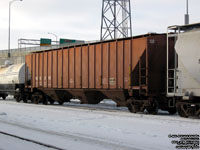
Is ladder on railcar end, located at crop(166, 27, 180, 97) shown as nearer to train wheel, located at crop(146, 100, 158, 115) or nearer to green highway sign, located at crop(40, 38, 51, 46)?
train wheel, located at crop(146, 100, 158, 115)

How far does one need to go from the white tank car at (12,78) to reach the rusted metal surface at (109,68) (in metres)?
3.04

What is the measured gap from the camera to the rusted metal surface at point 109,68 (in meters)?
15.7

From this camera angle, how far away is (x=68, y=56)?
67.9ft

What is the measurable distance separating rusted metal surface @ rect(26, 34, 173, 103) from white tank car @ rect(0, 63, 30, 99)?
304 cm

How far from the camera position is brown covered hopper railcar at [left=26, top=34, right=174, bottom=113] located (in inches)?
615

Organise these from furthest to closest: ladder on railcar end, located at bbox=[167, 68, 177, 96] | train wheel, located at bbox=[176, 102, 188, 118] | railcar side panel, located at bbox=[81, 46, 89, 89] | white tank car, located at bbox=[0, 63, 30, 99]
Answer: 1. white tank car, located at bbox=[0, 63, 30, 99]
2. railcar side panel, located at bbox=[81, 46, 89, 89]
3. ladder on railcar end, located at bbox=[167, 68, 177, 96]
4. train wheel, located at bbox=[176, 102, 188, 118]

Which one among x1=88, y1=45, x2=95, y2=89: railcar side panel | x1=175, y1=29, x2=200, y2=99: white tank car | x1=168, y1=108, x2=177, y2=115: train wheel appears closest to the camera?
x1=175, y1=29, x2=200, y2=99: white tank car

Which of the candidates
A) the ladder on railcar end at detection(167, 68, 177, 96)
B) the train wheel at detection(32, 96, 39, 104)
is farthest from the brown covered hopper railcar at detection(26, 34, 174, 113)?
the train wheel at detection(32, 96, 39, 104)

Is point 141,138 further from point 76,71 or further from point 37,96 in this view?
point 37,96

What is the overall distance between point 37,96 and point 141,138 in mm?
16204

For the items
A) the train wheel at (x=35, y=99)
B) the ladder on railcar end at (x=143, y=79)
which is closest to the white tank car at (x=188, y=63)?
the ladder on railcar end at (x=143, y=79)

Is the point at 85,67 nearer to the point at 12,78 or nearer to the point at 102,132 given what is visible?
the point at 102,132

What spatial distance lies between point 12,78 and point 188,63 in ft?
56.4

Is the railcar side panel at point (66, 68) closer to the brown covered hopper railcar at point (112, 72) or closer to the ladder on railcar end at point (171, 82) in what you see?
the brown covered hopper railcar at point (112, 72)
